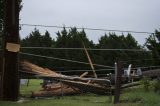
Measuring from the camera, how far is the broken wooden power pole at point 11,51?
12289 mm

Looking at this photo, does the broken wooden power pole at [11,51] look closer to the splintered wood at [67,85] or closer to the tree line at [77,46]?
the splintered wood at [67,85]

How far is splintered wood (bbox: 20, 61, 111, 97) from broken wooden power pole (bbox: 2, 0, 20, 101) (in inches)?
52.9

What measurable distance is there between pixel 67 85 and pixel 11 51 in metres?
2.63

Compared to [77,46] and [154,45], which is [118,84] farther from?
[77,46]

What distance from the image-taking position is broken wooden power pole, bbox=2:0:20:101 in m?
12.3

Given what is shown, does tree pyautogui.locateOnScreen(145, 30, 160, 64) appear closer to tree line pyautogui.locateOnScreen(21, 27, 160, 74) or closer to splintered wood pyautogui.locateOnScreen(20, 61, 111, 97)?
splintered wood pyautogui.locateOnScreen(20, 61, 111, 97)

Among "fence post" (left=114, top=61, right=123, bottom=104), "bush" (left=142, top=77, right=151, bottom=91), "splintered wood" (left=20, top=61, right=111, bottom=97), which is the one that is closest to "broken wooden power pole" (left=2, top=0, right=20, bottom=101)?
"splintered wood" (left=20, top=61, right=111, bottom=97)

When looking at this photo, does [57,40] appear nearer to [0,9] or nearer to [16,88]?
[0,9]

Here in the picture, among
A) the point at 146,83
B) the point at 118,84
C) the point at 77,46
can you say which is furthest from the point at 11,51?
the point at 77,46

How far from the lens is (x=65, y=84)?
1426 cm

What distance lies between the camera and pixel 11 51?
12.4m

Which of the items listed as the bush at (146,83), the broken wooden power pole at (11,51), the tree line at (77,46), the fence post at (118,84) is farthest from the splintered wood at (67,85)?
the tree line at (77,46)

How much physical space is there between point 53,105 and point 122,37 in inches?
954

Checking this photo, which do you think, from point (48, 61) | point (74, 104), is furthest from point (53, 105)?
point (48, 61)
